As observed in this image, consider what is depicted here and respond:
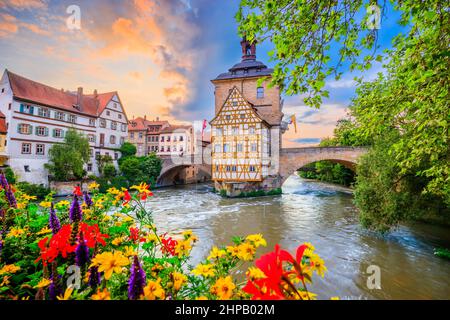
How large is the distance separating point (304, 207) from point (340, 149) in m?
7.45

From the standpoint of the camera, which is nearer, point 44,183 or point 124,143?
point 44,183

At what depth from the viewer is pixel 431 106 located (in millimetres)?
3221

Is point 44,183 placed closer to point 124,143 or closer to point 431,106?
point 124,143

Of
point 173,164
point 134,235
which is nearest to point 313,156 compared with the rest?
point 173,164

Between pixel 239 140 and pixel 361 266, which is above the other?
pixel 239 140

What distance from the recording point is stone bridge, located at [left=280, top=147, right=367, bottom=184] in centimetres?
1847

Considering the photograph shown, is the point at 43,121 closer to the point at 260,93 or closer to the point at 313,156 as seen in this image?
the point at 260,93

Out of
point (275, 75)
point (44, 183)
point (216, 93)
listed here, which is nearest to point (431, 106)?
point (275, 75)

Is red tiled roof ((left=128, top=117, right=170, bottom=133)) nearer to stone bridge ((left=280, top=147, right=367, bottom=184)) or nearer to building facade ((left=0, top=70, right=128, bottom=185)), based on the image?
building facade ((left=0, top=70, right=128, bottom=185))

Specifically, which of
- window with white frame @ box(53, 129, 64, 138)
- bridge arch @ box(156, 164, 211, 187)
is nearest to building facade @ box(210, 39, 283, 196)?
bridge arch @ box(156, 164, 211, 187)

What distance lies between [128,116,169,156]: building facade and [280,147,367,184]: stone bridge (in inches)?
907

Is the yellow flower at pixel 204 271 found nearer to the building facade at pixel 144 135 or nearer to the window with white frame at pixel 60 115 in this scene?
the window with white frame at pixel 60 115

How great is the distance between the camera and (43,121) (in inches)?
746

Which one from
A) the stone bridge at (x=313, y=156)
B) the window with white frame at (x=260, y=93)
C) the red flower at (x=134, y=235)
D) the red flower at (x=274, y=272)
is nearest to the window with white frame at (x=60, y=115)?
the window with white frame at (x=260, y=93)
